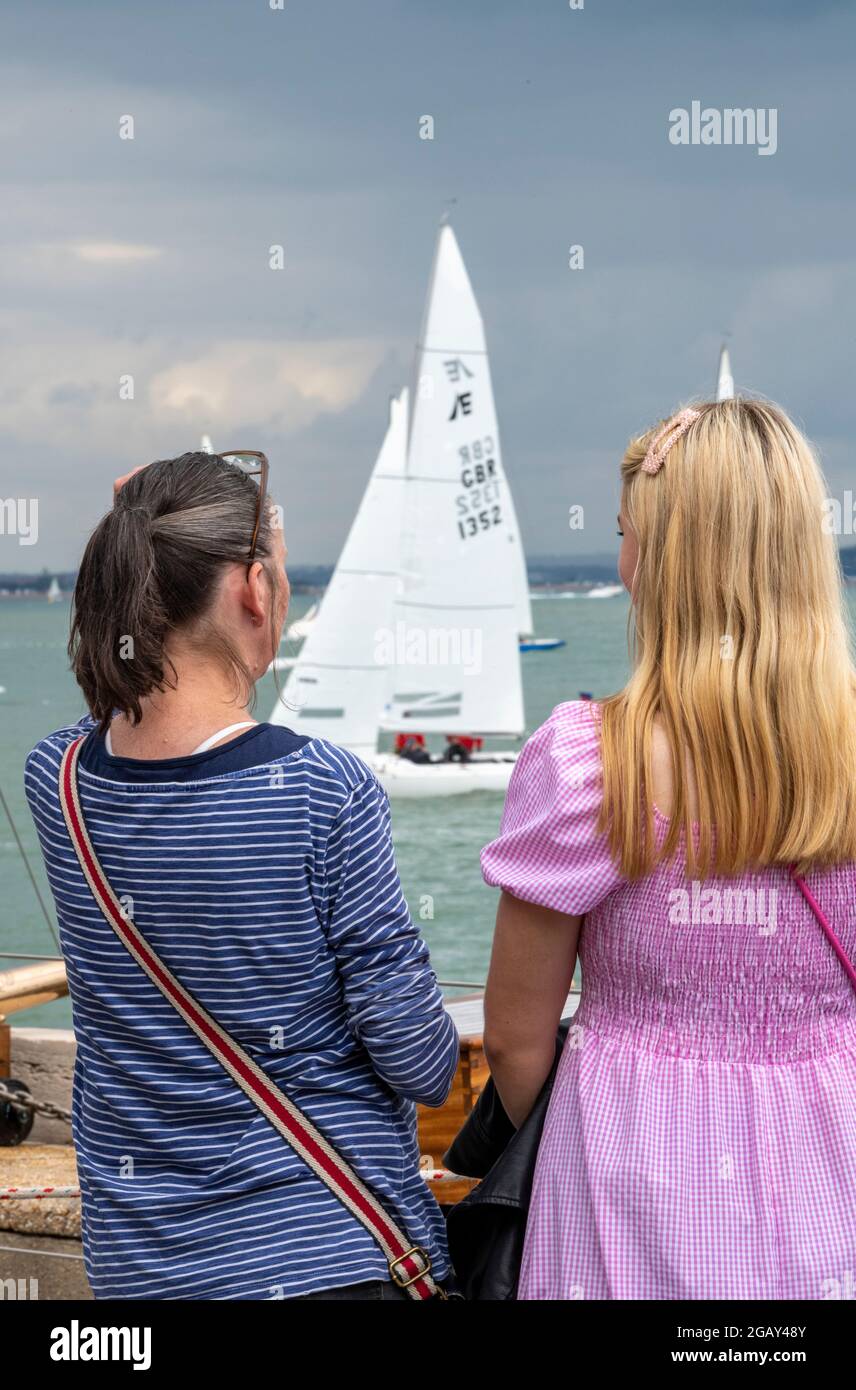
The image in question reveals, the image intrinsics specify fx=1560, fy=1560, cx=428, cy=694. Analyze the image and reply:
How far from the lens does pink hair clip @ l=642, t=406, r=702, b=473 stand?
1.54 metres

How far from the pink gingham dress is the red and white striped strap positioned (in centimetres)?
13

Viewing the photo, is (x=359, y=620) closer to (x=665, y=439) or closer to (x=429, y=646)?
(x=429, y=646)

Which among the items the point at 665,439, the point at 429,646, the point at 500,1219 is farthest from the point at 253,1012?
the point at 429,646

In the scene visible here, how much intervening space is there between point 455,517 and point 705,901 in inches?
981

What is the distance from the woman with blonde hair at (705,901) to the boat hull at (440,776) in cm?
2868

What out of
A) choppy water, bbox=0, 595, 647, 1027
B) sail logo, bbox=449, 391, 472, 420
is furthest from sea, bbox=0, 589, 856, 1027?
sail logo, bbox=449, 391, 472, 420

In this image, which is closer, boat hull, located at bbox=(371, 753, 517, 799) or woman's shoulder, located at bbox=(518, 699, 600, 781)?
woman's shoulder, located at bbox=(518, 699, 600, 781)

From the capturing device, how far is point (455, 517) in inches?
1032

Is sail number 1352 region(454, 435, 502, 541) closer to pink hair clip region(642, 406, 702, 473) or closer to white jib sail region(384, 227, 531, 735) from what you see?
white jib sail region(384, 227, 531, 735)

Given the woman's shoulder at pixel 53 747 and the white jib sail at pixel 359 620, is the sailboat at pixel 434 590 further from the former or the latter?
the woman's shoulder at pixel 53 747

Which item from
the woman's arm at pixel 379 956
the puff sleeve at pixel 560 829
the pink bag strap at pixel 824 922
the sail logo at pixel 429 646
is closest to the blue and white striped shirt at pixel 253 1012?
the woman's arm at pixel 379 956

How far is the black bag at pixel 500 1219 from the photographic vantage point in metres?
1.58

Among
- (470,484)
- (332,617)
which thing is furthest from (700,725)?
(332,617)
